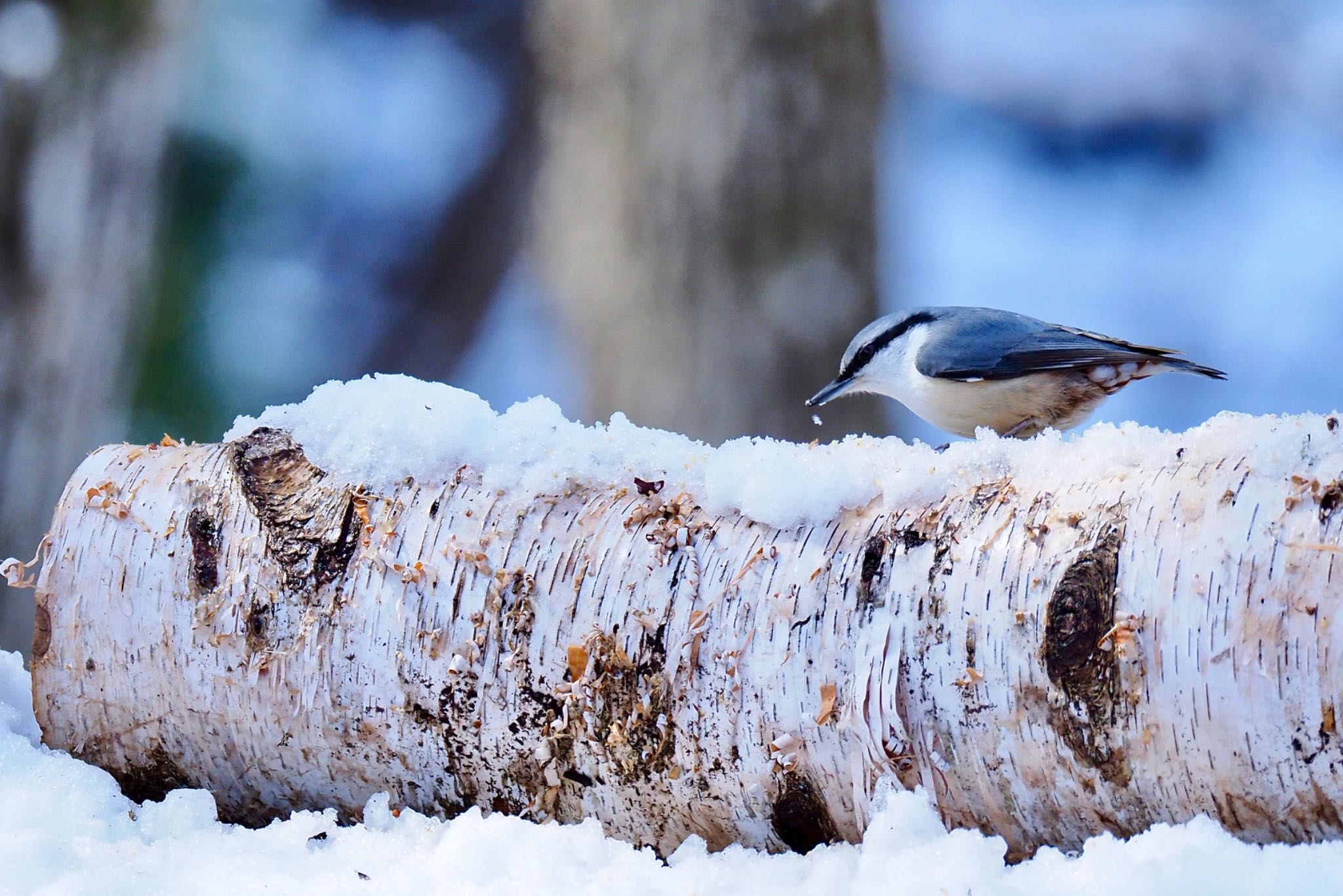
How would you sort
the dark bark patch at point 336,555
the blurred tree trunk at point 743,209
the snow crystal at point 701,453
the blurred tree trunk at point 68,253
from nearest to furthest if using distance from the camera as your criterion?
the snow crystal at point 701,453
the dark bark patch at point 336,555
the blurred tree trunk at point 743,209
the blurred tree trunk at point 68,253

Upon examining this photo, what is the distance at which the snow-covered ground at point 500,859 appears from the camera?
19.5 inches

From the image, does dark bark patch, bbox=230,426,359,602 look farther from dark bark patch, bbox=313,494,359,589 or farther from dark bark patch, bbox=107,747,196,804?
dark bark patch, bbox=107,747,196,804

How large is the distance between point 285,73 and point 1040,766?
252 centimetres

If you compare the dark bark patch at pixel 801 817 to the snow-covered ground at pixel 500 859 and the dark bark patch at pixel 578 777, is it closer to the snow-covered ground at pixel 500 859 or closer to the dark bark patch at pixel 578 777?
the snow-covered ground at pixel 500 859

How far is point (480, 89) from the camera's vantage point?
248 cm

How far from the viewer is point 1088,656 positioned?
560 mm

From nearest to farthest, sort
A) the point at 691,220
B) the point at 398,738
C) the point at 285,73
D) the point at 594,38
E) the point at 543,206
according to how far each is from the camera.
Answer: the point at 398,738, the point at 691,220, the point at 594,38, the point at 543,206, the point at 285,73

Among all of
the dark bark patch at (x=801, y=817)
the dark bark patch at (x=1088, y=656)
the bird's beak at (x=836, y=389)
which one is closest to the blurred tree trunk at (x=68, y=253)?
the bird's beak at (x=836, y=389)

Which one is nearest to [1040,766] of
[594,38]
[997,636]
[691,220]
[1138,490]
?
[997,636]

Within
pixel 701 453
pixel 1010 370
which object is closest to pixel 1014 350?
pixel 1010 370

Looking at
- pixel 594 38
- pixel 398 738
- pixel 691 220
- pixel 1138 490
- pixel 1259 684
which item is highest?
pixel 594 38

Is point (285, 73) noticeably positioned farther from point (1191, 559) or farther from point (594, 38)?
point (1191, 559)

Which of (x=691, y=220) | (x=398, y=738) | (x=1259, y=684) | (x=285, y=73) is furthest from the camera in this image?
(x=285, y=73)

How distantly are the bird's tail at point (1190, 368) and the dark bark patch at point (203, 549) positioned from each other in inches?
43.0
